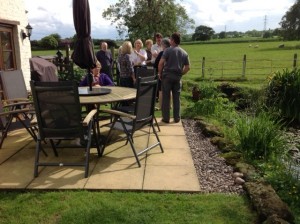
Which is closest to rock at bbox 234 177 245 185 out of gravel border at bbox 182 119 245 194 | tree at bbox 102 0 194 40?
gravel border at bbox 182 119 245 194

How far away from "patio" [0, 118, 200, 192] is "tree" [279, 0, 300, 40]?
6588 centimetres

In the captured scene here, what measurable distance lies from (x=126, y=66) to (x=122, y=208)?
14.0ft

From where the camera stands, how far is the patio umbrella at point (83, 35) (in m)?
4.44

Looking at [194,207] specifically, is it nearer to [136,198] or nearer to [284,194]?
[136,198]

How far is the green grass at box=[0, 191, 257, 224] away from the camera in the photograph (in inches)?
113

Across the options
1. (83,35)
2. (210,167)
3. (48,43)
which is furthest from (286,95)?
(48,43)

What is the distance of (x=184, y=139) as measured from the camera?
526 centimetres

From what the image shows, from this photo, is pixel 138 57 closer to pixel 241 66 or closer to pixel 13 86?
pixel 13 86

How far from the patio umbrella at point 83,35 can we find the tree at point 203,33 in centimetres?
9082

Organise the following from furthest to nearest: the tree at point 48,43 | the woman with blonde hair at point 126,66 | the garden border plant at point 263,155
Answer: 1. the tree at point 48,43
2. the woman with blonde hair at point 126,66
3. the garden border plant at point 263,155

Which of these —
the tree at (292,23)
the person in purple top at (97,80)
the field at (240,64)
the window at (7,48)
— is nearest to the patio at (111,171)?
the person in purple top at (97,80)

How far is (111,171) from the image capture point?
12.9 feet

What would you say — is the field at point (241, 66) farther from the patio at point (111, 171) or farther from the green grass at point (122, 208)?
the green grass at point (122, 208)

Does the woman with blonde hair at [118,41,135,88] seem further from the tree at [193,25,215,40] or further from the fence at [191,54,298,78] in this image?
the tree at [193,25,215,40]
